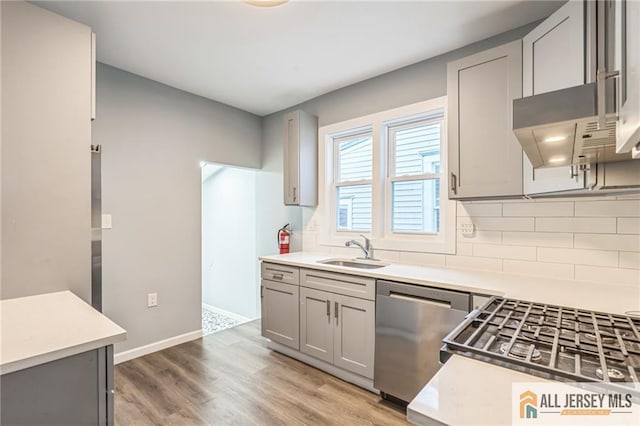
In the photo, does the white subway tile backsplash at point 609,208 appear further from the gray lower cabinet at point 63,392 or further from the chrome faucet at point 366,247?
the gray lower cabinet at point 63,392

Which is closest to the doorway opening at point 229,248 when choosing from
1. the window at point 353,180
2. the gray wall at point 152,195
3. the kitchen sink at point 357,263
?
the gray wall at point 152,195

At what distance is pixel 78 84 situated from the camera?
182 centimetres

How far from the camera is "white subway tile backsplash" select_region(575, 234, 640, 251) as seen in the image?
1.75m

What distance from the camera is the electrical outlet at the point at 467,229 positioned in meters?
2.35

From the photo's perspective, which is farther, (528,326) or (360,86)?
(360,86)

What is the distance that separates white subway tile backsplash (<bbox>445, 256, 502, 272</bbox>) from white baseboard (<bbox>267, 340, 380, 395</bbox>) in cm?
109

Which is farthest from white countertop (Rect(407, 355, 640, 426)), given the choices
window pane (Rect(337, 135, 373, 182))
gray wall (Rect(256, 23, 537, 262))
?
window pane (Rect(337, 135, 373, 182))

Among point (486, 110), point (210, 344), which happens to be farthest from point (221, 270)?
point (486, 110)

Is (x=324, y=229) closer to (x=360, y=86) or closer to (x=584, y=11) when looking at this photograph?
(x=360, y=86)

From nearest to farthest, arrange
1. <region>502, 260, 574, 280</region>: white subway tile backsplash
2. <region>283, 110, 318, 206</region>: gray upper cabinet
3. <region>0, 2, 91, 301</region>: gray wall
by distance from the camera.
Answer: <region>0, 2, 91, 301</region>: gray wall
<region>502, 260, 574, 280</region>: white subway tile backsplash
<region>283, 110, 318, 206</region>: gray upper cabinet

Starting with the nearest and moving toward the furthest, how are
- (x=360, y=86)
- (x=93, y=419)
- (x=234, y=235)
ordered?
(x=93, y=419) → (x=360, y=86) → (x=234, y=235)

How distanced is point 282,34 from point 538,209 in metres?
2.16

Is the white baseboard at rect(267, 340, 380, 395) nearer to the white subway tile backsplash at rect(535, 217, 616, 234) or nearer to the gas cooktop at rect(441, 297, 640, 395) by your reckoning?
the gas cooktop at rect(441, 297, 640, 395)

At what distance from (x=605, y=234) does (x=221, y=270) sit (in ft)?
14.3
